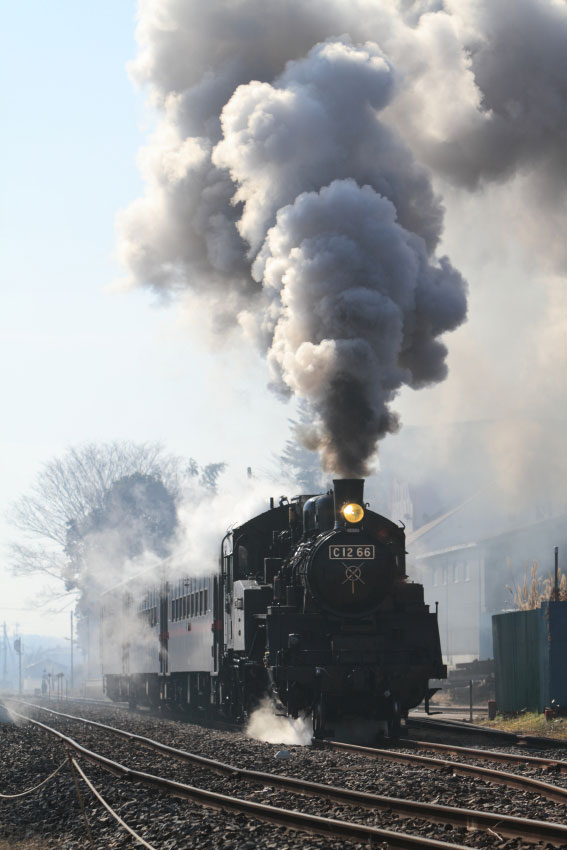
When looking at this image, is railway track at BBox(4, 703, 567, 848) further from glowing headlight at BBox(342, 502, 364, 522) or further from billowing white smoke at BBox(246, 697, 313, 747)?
glowing headlight at BBox(342, 502, 364, 522)

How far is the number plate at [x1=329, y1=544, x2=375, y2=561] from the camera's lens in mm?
14898

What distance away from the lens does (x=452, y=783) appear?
10547mm

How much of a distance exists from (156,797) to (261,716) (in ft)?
22.1

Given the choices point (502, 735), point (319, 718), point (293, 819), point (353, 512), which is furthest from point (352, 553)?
point (293, 819)

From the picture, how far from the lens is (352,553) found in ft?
49.2

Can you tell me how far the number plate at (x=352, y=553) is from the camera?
48.9ft

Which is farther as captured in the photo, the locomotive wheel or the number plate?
the locomotive wheel

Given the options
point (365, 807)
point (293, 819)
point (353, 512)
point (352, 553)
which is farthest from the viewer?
point (353, 512)

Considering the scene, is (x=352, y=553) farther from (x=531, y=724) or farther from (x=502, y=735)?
(x=531, y=724)

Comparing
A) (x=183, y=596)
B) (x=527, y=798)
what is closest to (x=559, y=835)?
(x=527, y=798)

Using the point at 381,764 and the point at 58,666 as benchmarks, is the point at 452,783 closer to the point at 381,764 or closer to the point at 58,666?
the point at 381,764

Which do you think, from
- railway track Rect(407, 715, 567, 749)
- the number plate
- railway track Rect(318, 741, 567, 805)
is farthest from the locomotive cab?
railway track Rect(407, 715, 567, 749)

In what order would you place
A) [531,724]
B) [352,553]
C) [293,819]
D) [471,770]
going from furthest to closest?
[531,724], [352,553], [471,770], [293,819]

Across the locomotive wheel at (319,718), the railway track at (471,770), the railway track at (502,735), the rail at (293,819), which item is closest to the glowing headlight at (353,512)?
the locomotive wheel at (319,718)
